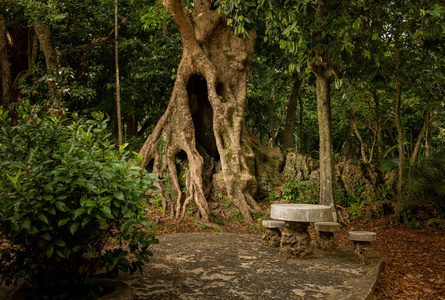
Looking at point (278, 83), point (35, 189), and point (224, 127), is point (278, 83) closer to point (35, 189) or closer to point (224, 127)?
point (224, 127)

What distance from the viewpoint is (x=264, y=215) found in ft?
32.3

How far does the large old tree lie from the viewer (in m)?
10.5

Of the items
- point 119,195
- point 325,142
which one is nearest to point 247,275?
point 119,195

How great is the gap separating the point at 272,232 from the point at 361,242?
6.03ft

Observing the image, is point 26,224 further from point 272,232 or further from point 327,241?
point 327,241

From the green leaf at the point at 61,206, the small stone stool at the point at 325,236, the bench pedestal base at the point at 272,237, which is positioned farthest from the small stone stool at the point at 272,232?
the green leaf at the point at 61,206

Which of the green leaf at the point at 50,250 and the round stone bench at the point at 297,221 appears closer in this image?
the green leaf at the point at 50,250

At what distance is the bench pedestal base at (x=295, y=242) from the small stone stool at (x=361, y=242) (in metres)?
0.80

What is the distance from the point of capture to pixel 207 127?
42.4 feet

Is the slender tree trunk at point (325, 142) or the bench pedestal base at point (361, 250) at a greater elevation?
the slender tree trunk at point (325, 142)

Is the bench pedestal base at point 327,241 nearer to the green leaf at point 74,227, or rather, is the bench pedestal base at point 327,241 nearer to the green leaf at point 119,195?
the green leaf at point 119,195

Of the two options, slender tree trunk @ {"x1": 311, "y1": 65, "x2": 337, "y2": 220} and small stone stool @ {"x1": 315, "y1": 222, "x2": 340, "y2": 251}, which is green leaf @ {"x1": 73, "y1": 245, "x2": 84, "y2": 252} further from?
slender tree trunk @ {"x1": 311, "y1": 65, "x2": 337, "y2": 220}

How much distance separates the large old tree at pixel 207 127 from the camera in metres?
Answer: 10.5

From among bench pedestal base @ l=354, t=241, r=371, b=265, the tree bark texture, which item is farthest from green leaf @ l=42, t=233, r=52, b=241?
the tree bark texture
